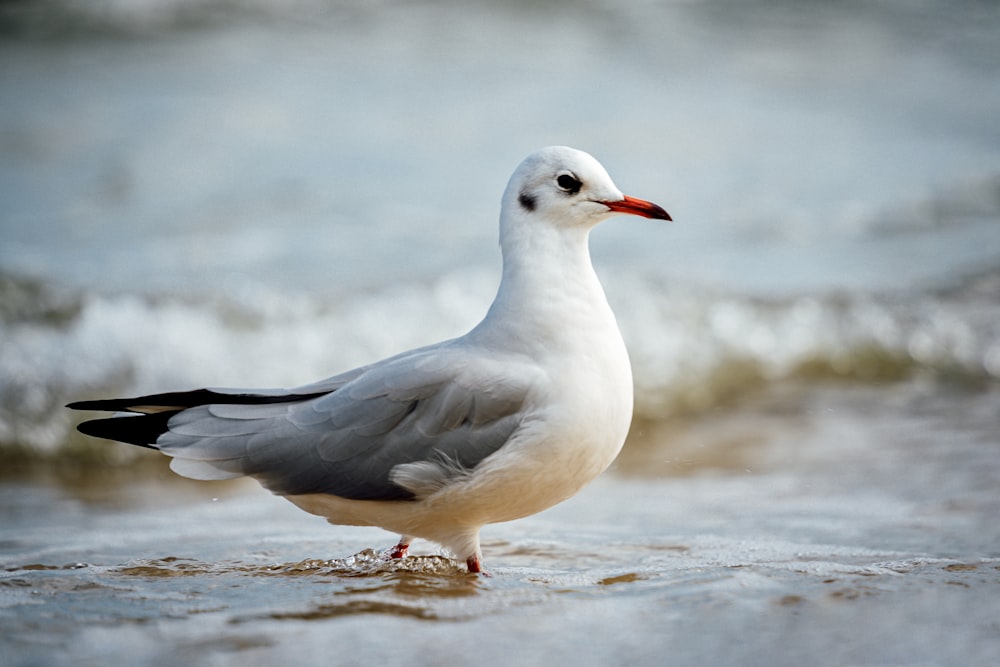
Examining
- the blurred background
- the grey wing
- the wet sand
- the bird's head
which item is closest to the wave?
the blurred background

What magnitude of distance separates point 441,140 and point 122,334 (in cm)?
556

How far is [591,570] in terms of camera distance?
3.84 meters

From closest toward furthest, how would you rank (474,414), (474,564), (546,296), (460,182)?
(474,414) → (546,296) → (474,564) → (460,182)

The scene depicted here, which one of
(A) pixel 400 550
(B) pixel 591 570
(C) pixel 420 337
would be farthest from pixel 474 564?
(C) pixel 420 337

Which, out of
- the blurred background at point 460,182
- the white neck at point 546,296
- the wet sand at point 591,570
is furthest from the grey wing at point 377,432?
the blurred background at point 460,182

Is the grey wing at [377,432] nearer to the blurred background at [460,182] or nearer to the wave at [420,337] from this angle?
the blurred background at [460,182]

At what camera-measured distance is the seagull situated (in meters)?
3.40

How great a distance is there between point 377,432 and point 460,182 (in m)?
7.98

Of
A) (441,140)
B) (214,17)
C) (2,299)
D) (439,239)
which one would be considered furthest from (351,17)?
(2,299)

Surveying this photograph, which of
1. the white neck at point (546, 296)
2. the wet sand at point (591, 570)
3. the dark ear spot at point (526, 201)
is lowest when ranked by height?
the wet sand at point (591, 570)

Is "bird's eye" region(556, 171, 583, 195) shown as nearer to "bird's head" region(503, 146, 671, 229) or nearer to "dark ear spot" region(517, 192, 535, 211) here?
"bird's head" region(503, 146, 671, 229)

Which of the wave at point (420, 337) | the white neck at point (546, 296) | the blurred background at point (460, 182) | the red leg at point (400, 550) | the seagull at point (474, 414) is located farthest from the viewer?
the blurred background at point (460, 182)

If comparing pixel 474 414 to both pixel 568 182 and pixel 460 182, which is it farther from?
pixel 460 182

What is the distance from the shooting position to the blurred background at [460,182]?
762 centimetres
